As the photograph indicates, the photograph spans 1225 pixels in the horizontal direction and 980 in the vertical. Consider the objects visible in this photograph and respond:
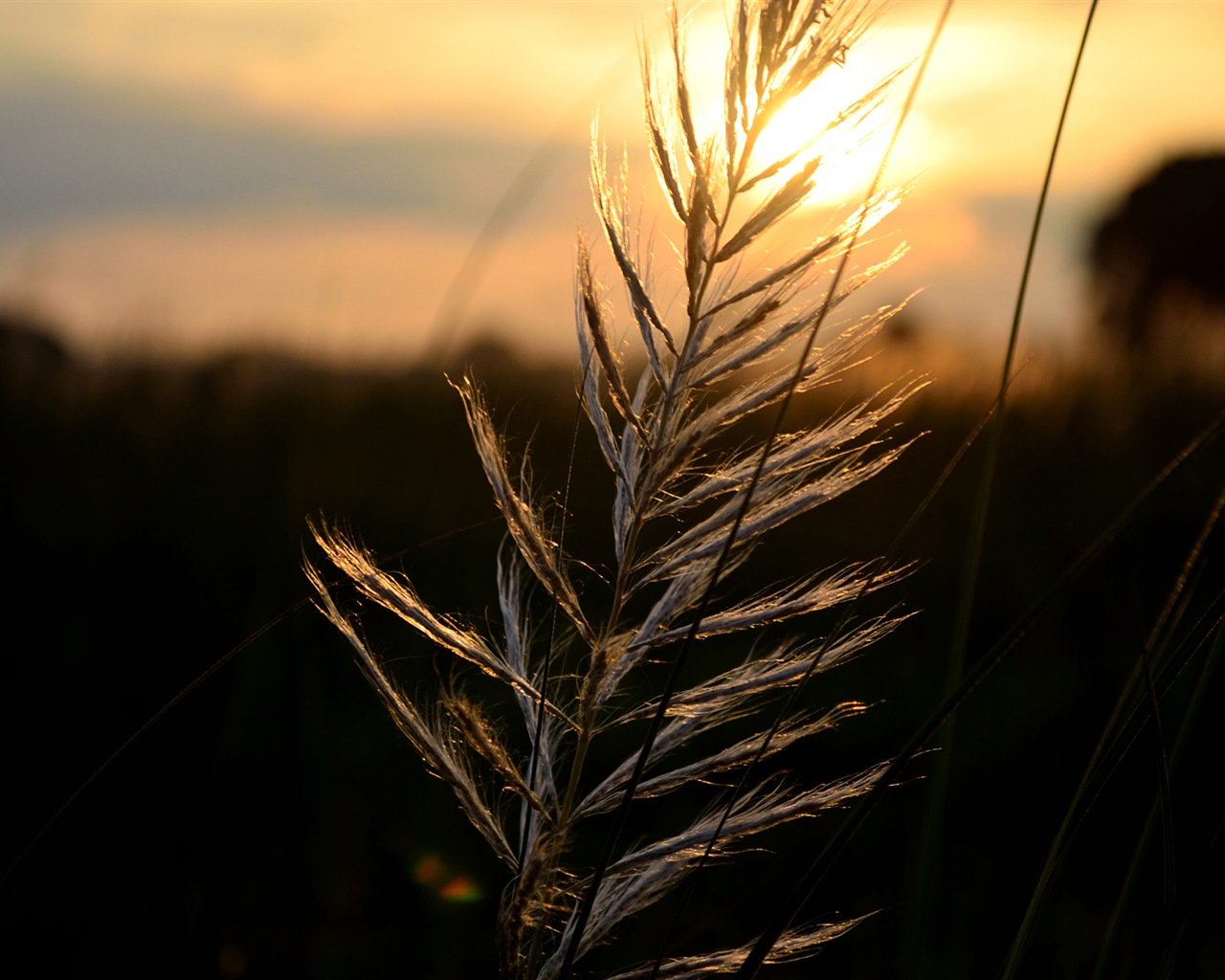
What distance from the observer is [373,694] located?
8.48ft

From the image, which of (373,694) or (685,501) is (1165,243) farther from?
(685,501)

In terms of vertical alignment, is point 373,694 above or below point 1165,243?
below

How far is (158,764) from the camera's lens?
221 cm

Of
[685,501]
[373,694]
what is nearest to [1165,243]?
[373,694]

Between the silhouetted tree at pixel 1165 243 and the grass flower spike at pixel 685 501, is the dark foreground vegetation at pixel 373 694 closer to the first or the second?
the grass flower spike at pixel 685 501

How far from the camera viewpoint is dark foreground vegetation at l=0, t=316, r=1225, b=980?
5.56 feet

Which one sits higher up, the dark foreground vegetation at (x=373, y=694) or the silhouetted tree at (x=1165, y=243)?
the silhouetted tree at (x=1165, y=243)

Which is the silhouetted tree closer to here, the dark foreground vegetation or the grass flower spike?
the dark foreground vegetation

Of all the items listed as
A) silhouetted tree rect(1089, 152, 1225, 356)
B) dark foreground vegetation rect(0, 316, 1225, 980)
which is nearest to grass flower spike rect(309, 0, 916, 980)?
dark foreground vegetation rect(0, 316, 1225, 980)

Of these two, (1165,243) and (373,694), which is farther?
(1165,243)

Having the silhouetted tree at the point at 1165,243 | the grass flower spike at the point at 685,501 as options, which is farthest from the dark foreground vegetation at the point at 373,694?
the silhouetted tree at the point at 1165,243

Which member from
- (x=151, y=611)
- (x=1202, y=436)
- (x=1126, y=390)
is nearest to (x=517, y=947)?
(x=1202, y=436)

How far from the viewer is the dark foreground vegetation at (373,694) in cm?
169

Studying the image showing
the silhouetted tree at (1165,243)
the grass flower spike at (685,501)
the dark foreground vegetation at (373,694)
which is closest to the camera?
the grass flower spike at (685,501)
